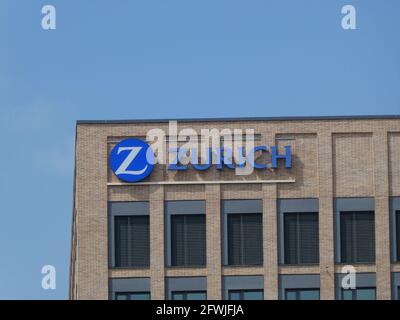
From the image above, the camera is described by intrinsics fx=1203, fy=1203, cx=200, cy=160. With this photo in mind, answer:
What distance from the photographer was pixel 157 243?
5584 centimetres

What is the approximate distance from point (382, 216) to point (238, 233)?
6.73m

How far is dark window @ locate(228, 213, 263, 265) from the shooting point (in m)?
55.9

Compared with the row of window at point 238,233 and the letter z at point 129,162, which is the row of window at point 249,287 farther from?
the letter z at point 129,162

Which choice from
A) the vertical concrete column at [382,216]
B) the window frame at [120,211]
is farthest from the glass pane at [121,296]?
the vertical concrete column at [382,216]

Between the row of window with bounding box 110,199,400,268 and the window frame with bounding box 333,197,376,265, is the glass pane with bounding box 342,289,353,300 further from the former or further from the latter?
the window frame with bounding box 333,197,376,265

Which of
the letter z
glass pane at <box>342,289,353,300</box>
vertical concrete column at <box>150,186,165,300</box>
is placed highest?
the letter z

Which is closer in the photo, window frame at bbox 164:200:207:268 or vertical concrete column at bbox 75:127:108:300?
vertical concrete column at bbox 75:127:108:300

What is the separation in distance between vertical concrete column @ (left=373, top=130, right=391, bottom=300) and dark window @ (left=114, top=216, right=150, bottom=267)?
35.1ft

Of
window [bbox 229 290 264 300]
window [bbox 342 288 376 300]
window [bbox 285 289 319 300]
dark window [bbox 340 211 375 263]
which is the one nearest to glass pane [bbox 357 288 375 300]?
window [bbox 342 288 376 300]

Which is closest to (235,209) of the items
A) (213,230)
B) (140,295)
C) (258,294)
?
(213,230)

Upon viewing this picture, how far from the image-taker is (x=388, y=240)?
55.6 m

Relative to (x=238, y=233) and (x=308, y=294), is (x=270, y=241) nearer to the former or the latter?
(x=238, y=233)
